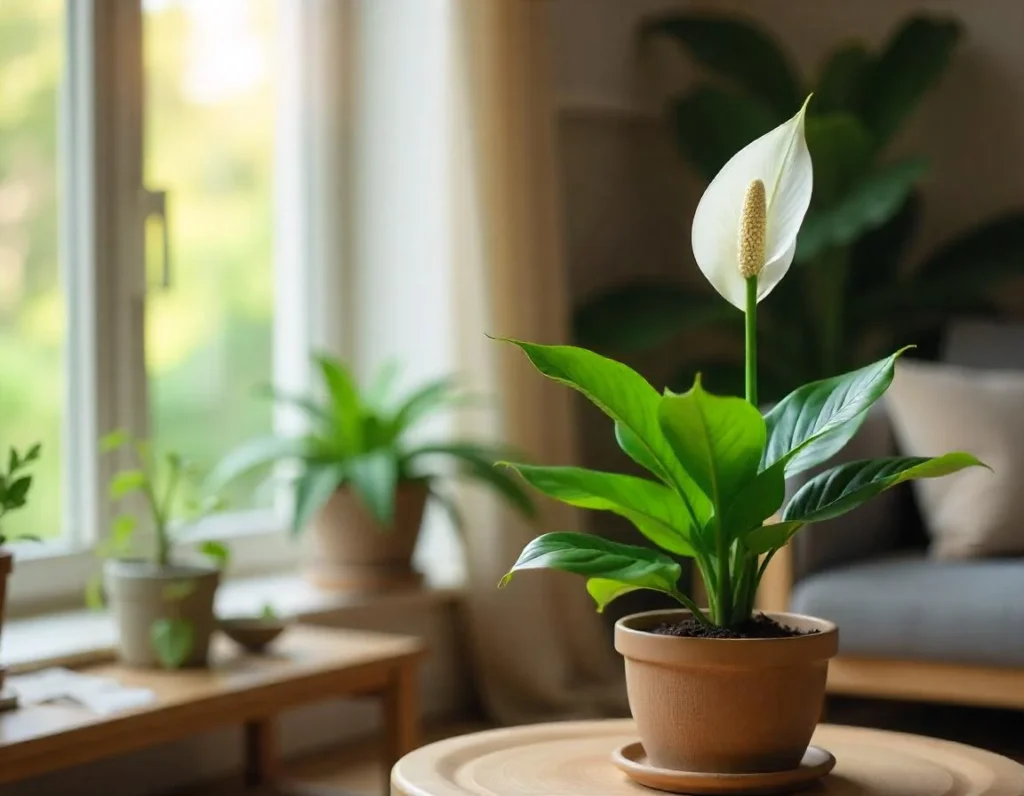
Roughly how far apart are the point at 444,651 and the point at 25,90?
1450 mm

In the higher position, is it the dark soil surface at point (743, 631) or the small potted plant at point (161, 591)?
the dark soil surface at point (743, 631)

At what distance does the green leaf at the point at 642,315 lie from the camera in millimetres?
3500

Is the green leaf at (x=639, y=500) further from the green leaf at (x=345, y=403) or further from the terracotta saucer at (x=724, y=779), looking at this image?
the green leaf at (x=345, y=403)

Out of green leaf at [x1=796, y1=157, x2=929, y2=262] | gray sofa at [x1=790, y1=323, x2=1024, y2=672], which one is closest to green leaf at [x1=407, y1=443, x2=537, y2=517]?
gray sofa at [x1=790, y1=323, x2=1024, y2=672]

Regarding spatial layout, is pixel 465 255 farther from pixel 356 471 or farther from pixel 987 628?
pixel 987 628

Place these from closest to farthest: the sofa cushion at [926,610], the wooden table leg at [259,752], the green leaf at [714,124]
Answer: the sofa cushion at [926,610], the wooden table leg at [259,752], the green leaf at [714,124]

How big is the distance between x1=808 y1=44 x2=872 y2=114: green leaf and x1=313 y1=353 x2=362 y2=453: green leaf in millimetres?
1424

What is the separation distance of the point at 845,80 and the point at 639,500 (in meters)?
2.53

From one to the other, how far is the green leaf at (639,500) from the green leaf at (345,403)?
1.64 metres

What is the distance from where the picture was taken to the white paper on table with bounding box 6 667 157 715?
6.70ft

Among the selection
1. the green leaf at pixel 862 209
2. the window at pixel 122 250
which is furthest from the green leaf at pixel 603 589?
the green leaf at pixel 862 209

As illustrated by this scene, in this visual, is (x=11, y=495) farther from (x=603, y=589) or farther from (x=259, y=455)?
(x=603, y=589)

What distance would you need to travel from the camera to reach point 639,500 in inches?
52.2

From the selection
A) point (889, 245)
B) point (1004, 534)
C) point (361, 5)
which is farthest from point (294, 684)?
point (889, 245)
